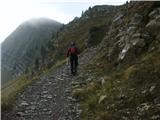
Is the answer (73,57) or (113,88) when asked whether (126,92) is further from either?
(73,57)

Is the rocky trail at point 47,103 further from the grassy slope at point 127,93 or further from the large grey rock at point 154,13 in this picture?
the large grey rock at point 154,13

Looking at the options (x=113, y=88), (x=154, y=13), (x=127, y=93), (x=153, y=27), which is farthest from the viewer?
(x=154, y=13)

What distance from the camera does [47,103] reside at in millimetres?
23156

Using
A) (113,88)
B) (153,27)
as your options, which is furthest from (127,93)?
(153,27)

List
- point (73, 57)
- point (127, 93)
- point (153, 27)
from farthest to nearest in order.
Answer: point (73, 57)
point (153, 27)
point (127, 93)

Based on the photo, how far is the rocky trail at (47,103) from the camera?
68.2 ft

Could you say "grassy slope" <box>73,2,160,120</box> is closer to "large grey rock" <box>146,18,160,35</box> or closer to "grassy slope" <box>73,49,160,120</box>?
"grassy slope" <box>73,49,160,120</box>

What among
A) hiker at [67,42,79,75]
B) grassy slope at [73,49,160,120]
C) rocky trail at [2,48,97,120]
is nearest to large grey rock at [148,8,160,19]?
grassy slope at [73,49,160,120]

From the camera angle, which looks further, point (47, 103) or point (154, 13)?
point (154, 13)

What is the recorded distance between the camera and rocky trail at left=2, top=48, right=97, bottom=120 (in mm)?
20797

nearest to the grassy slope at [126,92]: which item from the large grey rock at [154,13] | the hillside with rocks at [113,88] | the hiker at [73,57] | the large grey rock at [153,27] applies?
the hillside with rocks at [113,88]

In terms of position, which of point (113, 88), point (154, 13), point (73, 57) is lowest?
point (113, 88)

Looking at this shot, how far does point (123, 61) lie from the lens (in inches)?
1075

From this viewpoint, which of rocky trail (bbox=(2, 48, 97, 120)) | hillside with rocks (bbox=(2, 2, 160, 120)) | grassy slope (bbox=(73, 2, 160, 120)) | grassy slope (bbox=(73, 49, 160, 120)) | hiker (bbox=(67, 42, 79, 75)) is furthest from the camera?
hiker (bbox=(67, 42, 79, 75))
